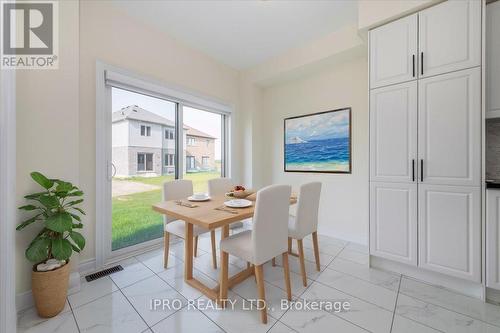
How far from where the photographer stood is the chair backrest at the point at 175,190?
7.58 ft

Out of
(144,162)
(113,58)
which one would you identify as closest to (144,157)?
(144,162)

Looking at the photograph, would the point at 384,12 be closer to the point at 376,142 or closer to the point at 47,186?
the point at 376,142

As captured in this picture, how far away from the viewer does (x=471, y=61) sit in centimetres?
167

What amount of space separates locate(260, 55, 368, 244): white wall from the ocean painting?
0.09 m

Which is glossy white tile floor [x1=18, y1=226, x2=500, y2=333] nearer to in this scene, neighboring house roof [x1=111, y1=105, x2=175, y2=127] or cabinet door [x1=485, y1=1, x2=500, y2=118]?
cabinet door [x1=485, y1=1, x2=500, y2=118]

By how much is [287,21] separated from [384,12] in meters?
1.05

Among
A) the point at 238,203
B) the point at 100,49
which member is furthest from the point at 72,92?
the point at 238,203

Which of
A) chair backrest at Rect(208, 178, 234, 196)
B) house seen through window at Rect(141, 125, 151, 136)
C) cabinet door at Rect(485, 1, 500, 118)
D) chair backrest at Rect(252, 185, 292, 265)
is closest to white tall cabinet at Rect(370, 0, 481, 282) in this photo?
cabinet door at Rect(485, 1, 500, 118)

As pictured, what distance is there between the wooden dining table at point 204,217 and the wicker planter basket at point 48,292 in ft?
2.70

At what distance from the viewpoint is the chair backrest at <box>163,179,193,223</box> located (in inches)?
90.9

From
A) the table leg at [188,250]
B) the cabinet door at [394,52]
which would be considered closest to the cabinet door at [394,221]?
the cabinet door at [394,52]

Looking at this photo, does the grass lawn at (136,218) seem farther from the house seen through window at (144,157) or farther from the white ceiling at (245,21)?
the white ceiling at (245,21)

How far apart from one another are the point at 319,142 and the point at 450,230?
1851 mm

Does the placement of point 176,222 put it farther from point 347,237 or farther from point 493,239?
point 493,239
